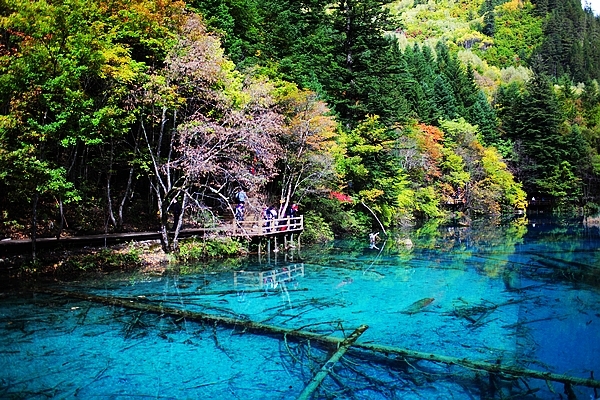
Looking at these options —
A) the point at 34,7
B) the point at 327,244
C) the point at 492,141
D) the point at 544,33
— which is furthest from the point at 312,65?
the point at 544,33

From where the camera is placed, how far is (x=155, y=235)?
1978 centimetres

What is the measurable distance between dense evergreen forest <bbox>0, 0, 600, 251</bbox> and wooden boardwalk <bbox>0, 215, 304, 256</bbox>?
0.83m

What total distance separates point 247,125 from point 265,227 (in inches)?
204

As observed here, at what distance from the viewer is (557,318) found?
11805 millimetres

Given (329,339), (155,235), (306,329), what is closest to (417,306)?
(306,329)

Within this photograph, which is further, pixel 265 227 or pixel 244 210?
pixel 244 210

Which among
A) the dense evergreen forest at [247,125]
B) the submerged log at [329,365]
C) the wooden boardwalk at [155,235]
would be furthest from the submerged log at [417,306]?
the wooden boardwalk at [155,235]

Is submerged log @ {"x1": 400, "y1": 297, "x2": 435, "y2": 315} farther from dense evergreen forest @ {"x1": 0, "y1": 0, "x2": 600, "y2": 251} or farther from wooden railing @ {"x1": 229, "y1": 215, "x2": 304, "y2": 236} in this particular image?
wooden railing @ {"x1": 229, "y1": 215, "x2": 304, "y2": 236}

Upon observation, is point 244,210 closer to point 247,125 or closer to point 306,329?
point 247,125

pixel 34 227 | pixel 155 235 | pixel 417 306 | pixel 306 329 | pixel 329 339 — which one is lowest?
pixel 417 306

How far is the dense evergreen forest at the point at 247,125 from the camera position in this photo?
1457cm

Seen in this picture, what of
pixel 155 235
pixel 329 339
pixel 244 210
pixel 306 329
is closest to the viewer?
pixel 329 339

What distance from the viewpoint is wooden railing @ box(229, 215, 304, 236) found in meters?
20.6

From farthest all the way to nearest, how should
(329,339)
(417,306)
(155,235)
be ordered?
(155,235) → (417,306) → (329,339)
